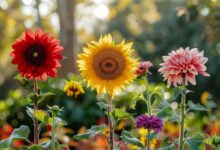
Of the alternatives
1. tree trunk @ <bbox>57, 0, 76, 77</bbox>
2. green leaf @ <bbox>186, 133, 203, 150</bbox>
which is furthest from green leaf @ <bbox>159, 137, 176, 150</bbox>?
tree trunk @ <bbox>57, 0, 76, 77</bbox>

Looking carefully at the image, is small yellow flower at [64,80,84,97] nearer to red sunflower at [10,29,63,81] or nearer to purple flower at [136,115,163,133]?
red sunflower at [10,29,63,81]

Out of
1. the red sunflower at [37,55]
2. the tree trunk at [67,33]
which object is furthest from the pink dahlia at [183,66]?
the tree trunk at [67,33]

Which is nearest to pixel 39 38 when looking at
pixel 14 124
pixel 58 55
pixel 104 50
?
pixel 58 55

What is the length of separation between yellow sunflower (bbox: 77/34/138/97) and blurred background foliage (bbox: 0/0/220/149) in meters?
0.13

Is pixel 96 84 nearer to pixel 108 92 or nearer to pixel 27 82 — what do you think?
pixel 108 92

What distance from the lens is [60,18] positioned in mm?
9156

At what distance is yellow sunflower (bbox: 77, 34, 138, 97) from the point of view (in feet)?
8.60

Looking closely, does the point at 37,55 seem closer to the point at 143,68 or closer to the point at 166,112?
the point at 143,68

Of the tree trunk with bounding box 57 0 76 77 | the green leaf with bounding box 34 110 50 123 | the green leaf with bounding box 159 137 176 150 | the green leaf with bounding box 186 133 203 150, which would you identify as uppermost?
the tree trunk with bounding box 57 0 76 77

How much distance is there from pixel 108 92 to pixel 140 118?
248 mm

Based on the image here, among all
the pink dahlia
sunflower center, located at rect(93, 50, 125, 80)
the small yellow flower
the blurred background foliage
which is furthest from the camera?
the blurred background foliage

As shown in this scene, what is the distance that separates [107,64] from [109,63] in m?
0.01

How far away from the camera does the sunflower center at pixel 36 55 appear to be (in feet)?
8.28

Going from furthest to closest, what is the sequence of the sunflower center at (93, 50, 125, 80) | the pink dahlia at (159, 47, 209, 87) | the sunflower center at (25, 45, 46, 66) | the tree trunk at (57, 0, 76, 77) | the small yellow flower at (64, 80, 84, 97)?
the tree trunk at (57, 0, 76, 77) → the small yellow flower at (64, 80, 84, 97) → the sunflower center at (93, 50, 125, 80) → the sunflower center at (25, 45, 46, 66) → the pink dahlia at (159, 47, 209, 87)
